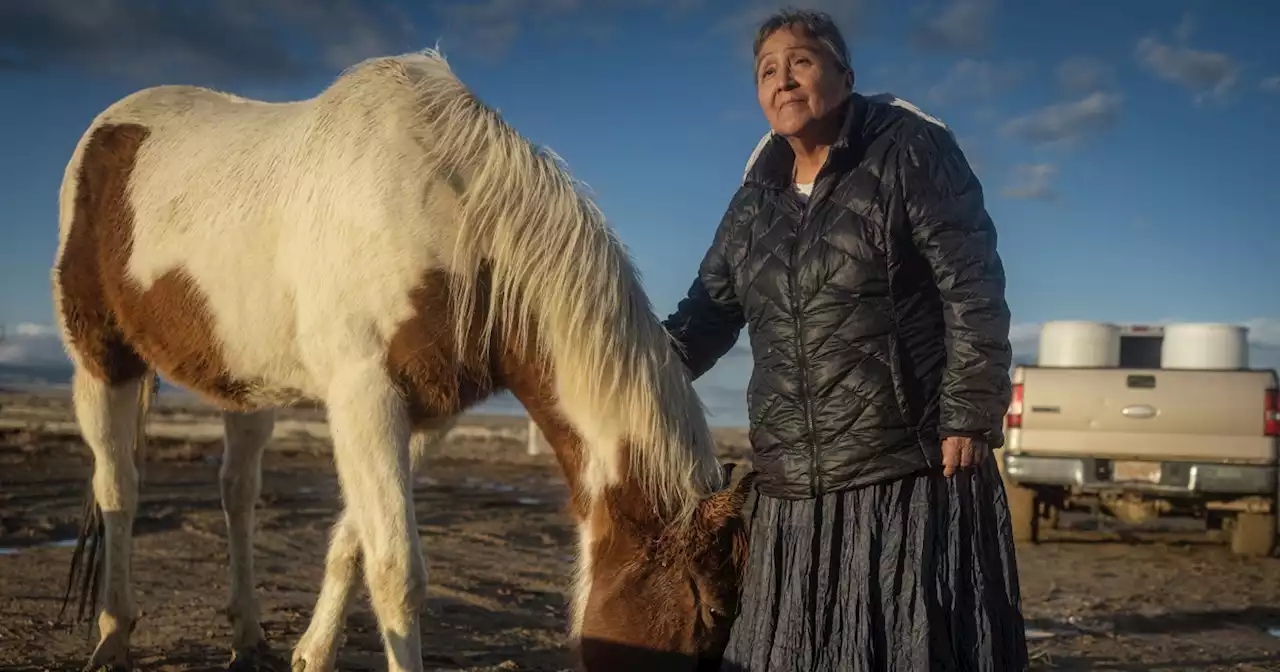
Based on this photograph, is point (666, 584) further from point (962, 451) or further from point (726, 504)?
point (962, 451)

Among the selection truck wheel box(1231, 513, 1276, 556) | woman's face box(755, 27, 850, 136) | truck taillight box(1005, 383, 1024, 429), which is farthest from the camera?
truck taillight box(1005, 383, 1024, 429)

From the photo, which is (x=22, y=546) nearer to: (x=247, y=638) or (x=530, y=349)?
(x=247, y=638)

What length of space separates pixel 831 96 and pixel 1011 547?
124cm

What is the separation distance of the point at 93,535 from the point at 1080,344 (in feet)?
27.0

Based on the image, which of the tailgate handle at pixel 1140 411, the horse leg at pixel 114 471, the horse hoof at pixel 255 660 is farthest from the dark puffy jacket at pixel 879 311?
the tailgate handle at pixel 1140 411

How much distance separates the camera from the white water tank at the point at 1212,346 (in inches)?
354

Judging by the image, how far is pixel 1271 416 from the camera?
8.17 metres

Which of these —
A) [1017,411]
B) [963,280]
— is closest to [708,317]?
[963,280]

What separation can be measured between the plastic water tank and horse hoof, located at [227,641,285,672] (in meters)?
7.37

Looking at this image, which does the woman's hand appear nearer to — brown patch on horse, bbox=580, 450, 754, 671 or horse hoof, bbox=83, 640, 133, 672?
brown patch on horse, bbox=580, 450, 754, 671

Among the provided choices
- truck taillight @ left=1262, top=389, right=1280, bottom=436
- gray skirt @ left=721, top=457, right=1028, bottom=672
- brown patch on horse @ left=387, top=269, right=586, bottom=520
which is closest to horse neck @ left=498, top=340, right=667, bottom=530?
brown patch on horse @ left=387, top=269, right=586, bottom=520

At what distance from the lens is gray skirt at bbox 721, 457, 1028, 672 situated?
8.13ft

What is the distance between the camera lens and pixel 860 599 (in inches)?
100

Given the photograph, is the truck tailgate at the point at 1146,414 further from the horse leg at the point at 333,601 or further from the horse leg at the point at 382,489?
the horse leg at the point at 382,489
